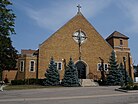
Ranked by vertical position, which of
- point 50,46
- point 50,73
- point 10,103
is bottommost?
point 10,103

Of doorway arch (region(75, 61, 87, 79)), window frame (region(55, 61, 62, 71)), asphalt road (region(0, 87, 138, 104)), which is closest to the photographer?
asphalt road (region(0, 87, 138, 104))

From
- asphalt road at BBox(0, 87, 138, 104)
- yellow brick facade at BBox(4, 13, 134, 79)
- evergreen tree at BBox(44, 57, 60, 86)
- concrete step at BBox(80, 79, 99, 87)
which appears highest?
yellow brick facade at BBox(4, 13, 134, 79)

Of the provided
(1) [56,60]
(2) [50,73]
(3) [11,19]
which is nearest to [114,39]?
(1) [56,60]

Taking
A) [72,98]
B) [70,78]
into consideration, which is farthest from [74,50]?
[72,98]

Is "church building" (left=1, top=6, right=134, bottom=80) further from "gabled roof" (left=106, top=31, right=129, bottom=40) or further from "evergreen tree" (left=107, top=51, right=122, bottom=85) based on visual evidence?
"evergreen tree" (left=107, top=51, right=122, bottom=85)

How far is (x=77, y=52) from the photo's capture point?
42625mm

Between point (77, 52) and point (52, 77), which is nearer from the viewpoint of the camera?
point (52, 77)

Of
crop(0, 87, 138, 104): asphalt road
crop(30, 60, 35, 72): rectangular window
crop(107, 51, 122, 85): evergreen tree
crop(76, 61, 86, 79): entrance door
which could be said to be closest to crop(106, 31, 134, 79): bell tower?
crop(107, 51, 122, 85): evergreen tree

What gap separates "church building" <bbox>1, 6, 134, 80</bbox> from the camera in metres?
40.3

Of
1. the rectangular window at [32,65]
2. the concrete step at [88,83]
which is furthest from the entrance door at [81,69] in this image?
the rectangular window at [32,65]

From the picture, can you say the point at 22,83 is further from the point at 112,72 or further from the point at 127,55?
the point at 127,55

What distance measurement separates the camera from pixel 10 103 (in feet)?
47.7

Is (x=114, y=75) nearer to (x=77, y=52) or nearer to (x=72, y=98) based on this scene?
(x=77, y=52)

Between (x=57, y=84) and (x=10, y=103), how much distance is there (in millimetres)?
22070
